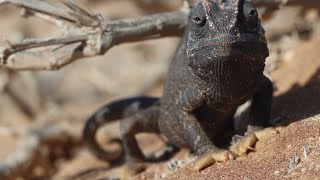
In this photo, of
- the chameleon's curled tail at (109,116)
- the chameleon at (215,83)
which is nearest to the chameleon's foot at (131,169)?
the chameleon at (215,83)

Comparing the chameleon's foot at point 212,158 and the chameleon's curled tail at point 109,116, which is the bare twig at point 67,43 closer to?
the chameleon's curled tail at point 109,116

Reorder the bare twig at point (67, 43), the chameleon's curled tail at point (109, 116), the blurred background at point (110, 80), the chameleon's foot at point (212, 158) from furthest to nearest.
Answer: the chameleon's curled tail at point (109, 116) → the blurred background at point (110, 80) → the bare twig at point (67, 43) → the chameleon's foot at point (212, 158)

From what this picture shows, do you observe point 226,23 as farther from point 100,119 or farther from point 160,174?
point 100,119

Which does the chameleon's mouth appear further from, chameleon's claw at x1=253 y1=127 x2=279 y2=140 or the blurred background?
the blurred background

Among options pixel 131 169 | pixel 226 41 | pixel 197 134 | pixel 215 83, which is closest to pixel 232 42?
pixel 226 41

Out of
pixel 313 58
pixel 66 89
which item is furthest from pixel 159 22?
pixel 66 89

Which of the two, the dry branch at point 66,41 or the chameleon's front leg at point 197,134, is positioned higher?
the dry branch at point 66,41

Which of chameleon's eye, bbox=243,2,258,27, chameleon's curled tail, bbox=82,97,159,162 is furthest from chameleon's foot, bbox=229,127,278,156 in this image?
chameleon's curled tail, bbox=82,97,159,162

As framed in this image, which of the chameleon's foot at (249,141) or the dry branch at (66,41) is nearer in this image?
the chameleon's foot at (249,141)
